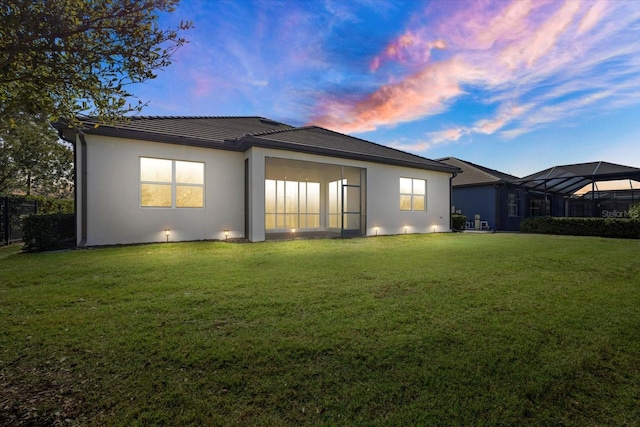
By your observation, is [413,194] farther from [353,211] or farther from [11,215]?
[11,215]

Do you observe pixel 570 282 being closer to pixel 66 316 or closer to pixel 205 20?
pixel 66 316

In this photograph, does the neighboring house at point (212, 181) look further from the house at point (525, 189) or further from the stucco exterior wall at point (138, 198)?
the house at point (525, 189)

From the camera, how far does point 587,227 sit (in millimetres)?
14266

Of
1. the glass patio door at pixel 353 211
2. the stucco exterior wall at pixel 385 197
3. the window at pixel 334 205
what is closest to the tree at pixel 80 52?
the stucco exterior wall at pixel 385 197

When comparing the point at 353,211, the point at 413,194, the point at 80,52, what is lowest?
the point at 353,211

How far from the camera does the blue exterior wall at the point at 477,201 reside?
1852 centimetres

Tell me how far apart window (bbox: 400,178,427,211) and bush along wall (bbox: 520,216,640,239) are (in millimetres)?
7075

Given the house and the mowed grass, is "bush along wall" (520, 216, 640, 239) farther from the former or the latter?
the mowed grass

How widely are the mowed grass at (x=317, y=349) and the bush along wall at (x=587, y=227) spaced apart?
439 inches

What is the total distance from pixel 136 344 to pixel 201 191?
26.8ft

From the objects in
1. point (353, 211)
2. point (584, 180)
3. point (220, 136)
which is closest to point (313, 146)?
point (220, 136)

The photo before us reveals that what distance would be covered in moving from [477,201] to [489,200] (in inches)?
30.8

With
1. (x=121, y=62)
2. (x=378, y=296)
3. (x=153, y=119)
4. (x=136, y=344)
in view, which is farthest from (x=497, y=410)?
(x=153, y=119)

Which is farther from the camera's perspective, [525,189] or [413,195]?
[525,189]
